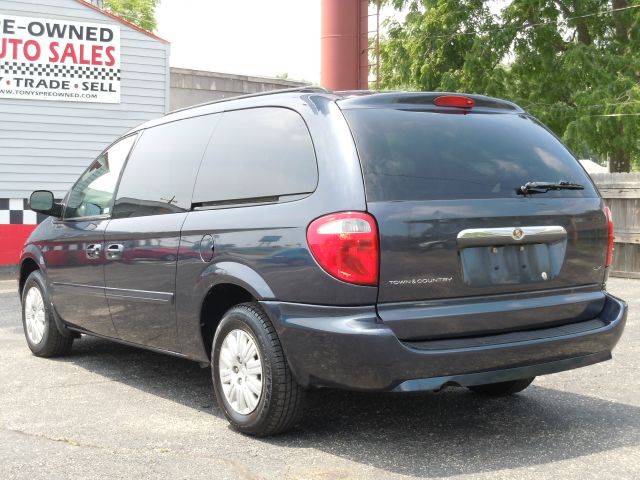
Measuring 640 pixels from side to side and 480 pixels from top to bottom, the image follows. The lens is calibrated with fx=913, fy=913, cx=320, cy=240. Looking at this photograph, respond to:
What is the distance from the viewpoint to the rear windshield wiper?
14.7 ft

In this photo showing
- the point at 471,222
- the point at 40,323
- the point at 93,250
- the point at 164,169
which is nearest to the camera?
the point at 471,222

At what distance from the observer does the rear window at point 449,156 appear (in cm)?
422

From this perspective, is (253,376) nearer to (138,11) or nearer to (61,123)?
(61,123)

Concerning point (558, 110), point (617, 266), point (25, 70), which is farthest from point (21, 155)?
point (558, 110)

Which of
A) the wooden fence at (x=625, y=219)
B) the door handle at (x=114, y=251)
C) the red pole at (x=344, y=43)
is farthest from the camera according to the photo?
the red pole at (x=344, y=43)

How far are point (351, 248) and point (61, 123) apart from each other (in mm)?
11535

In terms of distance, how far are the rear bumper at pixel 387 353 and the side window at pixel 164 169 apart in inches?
47.1

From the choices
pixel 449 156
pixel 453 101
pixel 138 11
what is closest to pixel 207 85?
pixel 453 101

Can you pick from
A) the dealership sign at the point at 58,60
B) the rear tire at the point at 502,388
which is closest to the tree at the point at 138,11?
the dealership sign at the point at 58,60

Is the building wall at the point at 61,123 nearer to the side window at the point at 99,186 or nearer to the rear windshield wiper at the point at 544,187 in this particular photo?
the side window at the point at 99,186

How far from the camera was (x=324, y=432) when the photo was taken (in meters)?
4.73

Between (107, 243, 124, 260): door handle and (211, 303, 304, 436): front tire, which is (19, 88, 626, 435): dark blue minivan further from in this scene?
(107, 243, 124, 260): door handle

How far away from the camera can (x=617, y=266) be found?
559 inches

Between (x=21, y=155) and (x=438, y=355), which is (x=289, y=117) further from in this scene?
(x=21, y=155)
